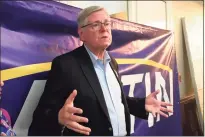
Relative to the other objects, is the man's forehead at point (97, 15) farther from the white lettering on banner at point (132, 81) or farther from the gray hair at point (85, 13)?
the white lettering on banner at point (132, 81)

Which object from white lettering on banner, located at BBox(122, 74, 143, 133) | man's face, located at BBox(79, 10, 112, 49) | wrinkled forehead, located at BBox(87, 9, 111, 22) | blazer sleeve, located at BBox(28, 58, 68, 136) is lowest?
blazer sleeve, located at BBox(28, 58, 68, 136)

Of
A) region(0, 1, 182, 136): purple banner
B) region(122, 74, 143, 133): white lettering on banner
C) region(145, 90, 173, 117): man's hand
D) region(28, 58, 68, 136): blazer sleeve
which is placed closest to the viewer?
region(28, 58, 68, 136): blazer sleeve

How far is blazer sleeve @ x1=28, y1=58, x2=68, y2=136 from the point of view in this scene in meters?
1.01

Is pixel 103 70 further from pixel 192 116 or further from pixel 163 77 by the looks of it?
pixel 192 116

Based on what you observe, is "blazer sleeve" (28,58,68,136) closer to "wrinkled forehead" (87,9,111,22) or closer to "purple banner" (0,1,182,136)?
"purple banner" (0,1,182,136)

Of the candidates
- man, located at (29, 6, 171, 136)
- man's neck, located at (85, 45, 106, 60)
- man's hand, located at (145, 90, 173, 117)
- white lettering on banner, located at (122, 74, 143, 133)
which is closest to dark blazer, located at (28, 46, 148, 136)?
man, located at (29, 6, 171, 136)

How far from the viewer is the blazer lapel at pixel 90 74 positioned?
106 centimetres

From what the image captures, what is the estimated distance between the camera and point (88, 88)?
1.06 meters

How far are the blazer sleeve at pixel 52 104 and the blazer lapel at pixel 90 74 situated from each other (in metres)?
0.12

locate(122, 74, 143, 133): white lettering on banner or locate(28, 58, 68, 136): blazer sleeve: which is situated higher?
locate(122, 74, 143, 133): white lettering on banner

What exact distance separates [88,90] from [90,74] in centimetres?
8

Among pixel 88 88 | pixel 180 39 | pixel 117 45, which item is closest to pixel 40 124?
pixel 88 88

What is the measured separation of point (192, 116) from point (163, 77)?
0.82 m

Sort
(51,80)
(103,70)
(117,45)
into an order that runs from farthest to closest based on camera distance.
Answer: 1. (117,45)
2. (103,70)
3. (51,80)
